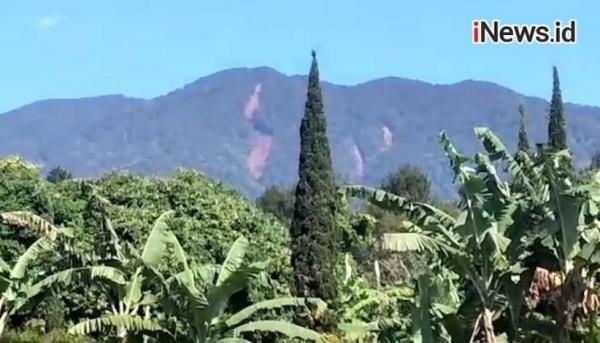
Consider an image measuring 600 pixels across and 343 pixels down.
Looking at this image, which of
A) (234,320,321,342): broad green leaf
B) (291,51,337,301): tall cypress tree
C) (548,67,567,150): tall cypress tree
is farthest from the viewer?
(548,67,567,150): tall cypress tree

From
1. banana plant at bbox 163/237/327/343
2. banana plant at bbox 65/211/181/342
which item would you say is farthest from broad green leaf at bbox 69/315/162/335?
banana plant at bbox 163/237/327/343

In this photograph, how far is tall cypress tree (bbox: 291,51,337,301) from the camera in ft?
79.7

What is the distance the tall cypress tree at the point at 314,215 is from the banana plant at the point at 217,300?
5.38 m

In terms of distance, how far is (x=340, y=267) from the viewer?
2606 cm

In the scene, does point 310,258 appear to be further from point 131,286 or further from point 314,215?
point 131,286

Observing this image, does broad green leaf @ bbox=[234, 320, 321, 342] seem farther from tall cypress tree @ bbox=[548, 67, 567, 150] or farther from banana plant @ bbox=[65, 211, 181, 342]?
tall cypress tree @ bbox=[548, 67, 567, 150]

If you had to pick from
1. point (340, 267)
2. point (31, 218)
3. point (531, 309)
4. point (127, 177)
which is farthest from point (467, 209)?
point (127, 177)

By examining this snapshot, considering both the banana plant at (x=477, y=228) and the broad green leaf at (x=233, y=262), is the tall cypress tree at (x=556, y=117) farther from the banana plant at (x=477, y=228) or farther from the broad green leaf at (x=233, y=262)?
the banana plant at (x=477, y=228)

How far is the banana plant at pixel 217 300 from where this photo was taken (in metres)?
17.2

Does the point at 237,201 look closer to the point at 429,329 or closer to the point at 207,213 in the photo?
the point at 207,213

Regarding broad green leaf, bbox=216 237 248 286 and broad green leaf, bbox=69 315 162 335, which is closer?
broad green leaf, bbox=69 315 162 335

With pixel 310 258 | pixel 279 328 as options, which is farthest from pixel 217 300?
pixel 310 258

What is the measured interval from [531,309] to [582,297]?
0.84 meters

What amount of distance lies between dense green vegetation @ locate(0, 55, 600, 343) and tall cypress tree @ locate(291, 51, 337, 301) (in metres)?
0.03
